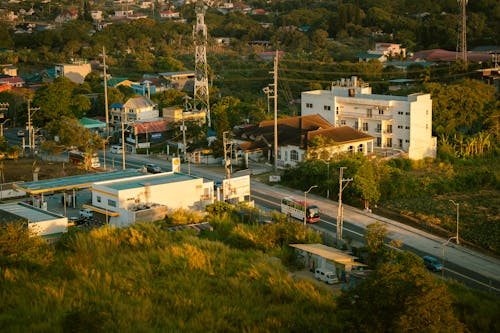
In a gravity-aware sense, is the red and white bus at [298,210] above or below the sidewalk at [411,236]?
above

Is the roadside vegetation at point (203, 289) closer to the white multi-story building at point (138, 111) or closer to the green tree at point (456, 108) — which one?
the green tree at point (456, 108)

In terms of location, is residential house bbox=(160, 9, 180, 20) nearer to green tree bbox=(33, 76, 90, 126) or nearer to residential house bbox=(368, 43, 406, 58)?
residential house bbox=(368, 43, 406, 58)

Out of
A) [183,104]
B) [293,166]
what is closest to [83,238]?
[293,166]

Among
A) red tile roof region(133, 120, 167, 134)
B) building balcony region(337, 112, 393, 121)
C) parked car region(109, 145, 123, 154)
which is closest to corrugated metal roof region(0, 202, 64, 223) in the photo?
parked car region(109, 145, 123, 154)

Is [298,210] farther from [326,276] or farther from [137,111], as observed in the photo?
[137,111]

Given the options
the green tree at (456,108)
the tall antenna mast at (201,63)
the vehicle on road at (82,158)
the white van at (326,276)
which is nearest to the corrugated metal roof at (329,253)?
the white van at (326,276)

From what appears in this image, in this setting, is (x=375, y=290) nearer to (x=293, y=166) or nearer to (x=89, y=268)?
(x=89, y=268)
